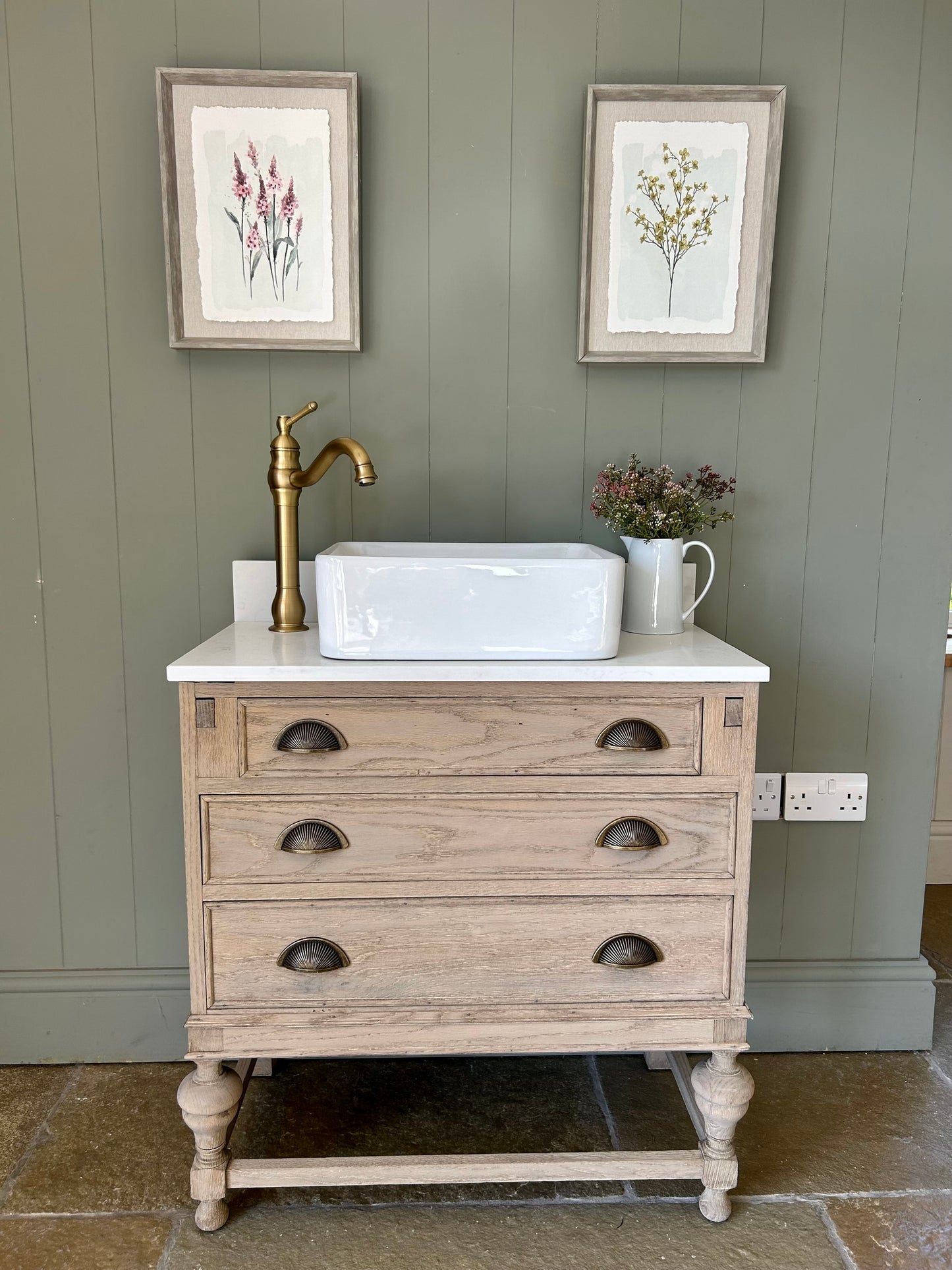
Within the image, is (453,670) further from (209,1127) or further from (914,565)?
(914,565)

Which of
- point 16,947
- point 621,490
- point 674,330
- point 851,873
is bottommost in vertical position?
point 16,947

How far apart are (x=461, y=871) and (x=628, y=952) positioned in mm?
274

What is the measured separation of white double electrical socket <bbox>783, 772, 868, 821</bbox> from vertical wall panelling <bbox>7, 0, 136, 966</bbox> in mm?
1280

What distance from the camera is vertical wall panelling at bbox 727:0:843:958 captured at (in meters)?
1.61

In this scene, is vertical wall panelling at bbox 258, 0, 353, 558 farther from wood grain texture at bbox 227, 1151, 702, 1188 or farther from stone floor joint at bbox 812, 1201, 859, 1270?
stone floor joint at bbox 812, 1201, 859, 1270

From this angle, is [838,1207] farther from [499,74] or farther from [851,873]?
[499,74]

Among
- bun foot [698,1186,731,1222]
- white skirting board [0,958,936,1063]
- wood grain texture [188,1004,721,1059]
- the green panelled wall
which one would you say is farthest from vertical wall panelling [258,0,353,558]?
bun foot [698,1186,731,1222]

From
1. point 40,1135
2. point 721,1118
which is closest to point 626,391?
point 721,1118

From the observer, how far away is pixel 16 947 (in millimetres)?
1755

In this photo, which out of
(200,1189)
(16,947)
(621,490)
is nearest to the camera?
(200,1189)

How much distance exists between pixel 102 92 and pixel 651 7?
37.6 inches

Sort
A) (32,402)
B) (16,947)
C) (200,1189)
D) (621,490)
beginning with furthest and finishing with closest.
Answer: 1. (16,947)
2. (32,402)
3. (621,490)
4. (200,1189)

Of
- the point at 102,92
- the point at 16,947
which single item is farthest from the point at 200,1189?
the point at 102,92

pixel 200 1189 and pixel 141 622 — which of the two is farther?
pixel 141 622
